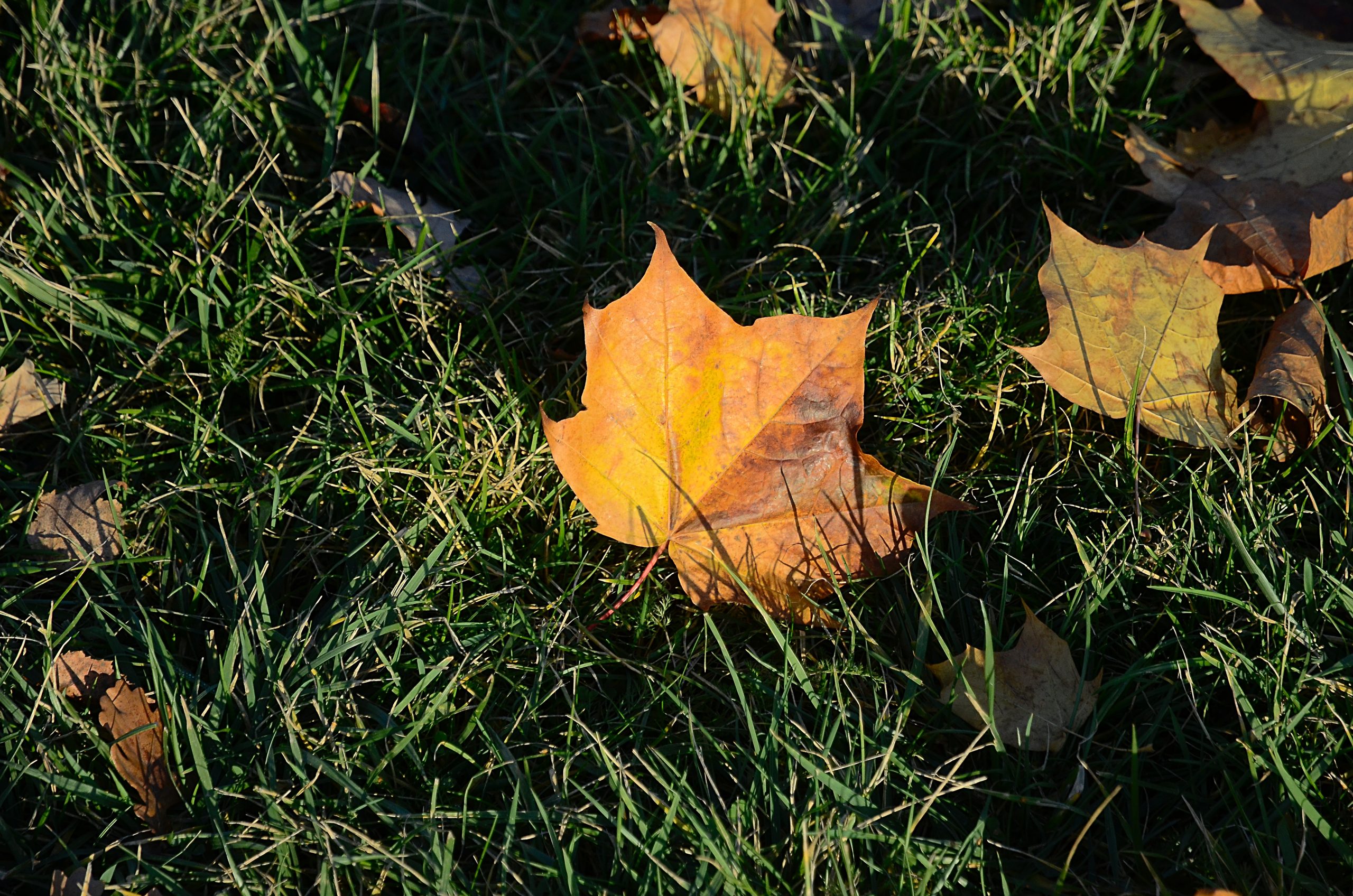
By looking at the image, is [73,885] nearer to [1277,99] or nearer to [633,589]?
[633,589]

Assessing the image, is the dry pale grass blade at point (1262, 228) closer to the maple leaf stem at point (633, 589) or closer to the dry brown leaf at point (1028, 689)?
the dry brown leaf at point (1028, 689)

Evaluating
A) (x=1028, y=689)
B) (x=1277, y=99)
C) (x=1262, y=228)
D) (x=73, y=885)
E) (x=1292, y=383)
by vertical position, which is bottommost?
(x=73, y=885)

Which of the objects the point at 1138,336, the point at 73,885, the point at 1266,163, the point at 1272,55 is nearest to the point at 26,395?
the point at 73,885

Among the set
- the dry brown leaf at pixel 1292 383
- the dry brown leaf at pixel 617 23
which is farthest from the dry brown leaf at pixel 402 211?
the dry brown leaf at pixel 1292 383

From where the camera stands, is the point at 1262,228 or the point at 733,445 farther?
the point at 1262,228

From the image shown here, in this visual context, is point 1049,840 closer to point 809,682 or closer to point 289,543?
point 809,682

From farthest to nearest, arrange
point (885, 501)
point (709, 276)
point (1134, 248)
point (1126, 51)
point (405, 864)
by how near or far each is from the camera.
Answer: point (1126, 51) → point (709, 276) → point (1134, 248) → point (885, 501) → point (405, 864)

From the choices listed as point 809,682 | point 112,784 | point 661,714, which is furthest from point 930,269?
point 112,784
